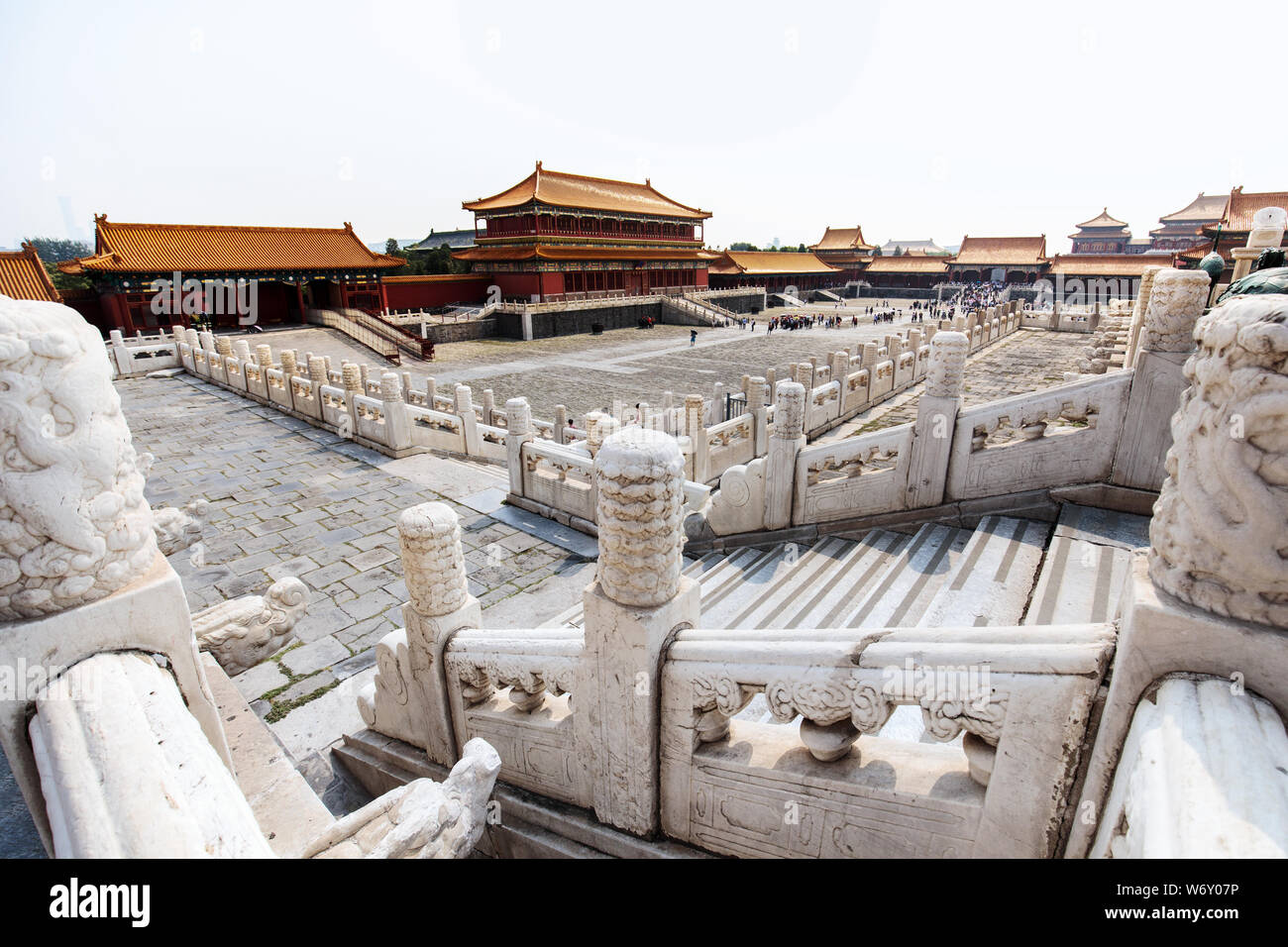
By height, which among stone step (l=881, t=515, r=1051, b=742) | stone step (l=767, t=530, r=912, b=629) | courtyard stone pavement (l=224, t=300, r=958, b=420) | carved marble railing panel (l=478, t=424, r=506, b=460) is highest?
stone step (l=881, t=515, r=1051, b=742)

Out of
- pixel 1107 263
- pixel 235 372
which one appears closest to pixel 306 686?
pixel 235 372

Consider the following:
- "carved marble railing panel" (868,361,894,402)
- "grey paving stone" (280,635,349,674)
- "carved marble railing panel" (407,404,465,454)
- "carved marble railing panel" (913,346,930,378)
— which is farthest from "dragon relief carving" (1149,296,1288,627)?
"carved marble railing panel" (913,346,930,378)

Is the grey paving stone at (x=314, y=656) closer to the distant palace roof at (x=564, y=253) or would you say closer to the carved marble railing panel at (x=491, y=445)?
the carved marble railing panel at (x=491, y=445)

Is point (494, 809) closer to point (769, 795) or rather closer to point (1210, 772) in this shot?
point (769, 795)

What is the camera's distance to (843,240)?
6012cm

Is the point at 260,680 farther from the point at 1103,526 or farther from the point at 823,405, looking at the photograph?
the point at 823,405

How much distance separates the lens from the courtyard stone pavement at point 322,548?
479 centimetres

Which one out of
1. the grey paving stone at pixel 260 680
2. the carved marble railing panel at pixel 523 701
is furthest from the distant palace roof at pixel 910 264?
the carved marble railing panel at pixel 523 701

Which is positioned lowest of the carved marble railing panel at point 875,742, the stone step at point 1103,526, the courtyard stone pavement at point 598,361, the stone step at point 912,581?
the courtyard stone pavement at point 598,361

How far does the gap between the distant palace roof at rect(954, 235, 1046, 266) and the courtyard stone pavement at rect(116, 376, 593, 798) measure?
52.1 metres

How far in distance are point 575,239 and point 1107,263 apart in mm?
35083

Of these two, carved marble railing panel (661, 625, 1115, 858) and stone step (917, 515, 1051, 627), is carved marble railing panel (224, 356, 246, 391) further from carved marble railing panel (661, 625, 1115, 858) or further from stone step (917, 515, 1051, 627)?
carved marble railing panel (661, 625, 1115, 858)

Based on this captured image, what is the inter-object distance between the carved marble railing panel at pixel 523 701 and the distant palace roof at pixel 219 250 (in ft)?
90.0

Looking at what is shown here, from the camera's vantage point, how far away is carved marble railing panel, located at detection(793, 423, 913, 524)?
584 cm
